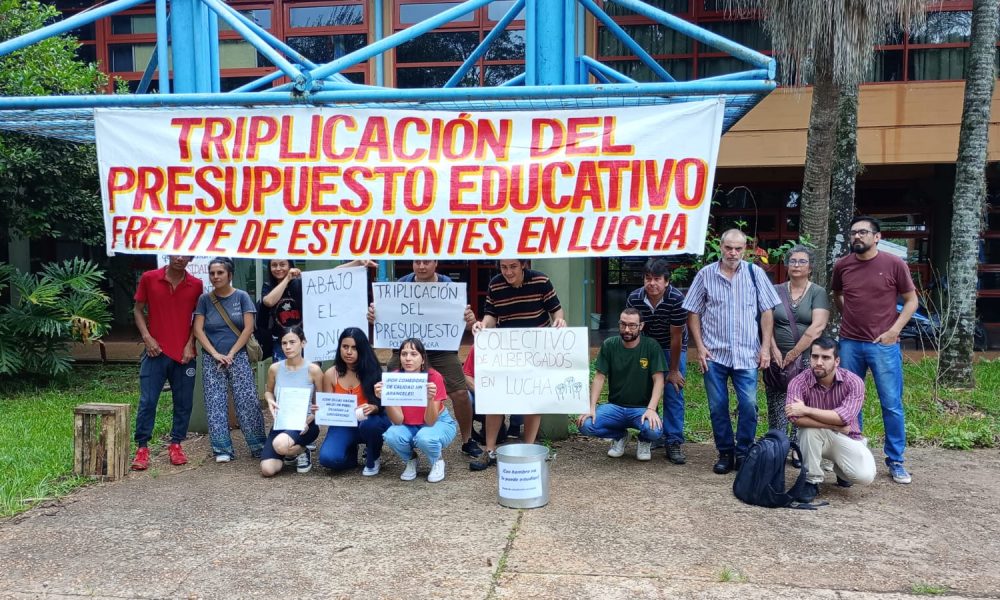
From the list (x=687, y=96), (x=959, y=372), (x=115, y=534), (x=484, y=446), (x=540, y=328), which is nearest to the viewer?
(x=115, y=534)

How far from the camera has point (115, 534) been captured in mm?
4637

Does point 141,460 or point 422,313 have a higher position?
point 422,313

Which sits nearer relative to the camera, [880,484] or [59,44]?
[880,484]

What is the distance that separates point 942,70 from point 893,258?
8.60m

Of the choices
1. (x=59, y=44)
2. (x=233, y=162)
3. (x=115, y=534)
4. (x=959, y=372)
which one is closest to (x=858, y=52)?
(x=959, y=372)

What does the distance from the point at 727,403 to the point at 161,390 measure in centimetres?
440

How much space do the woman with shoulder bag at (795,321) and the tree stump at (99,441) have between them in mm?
4900

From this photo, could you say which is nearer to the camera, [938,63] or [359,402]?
[359,402]

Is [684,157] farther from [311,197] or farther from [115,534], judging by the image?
[115,534]

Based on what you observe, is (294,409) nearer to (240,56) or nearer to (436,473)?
(436,473)

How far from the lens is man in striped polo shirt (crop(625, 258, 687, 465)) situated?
6.05 m

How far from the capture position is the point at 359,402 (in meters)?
5.77

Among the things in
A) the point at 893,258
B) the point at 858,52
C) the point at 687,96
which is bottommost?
the point at 893,258

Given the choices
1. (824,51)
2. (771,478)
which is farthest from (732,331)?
→ (824,51)
